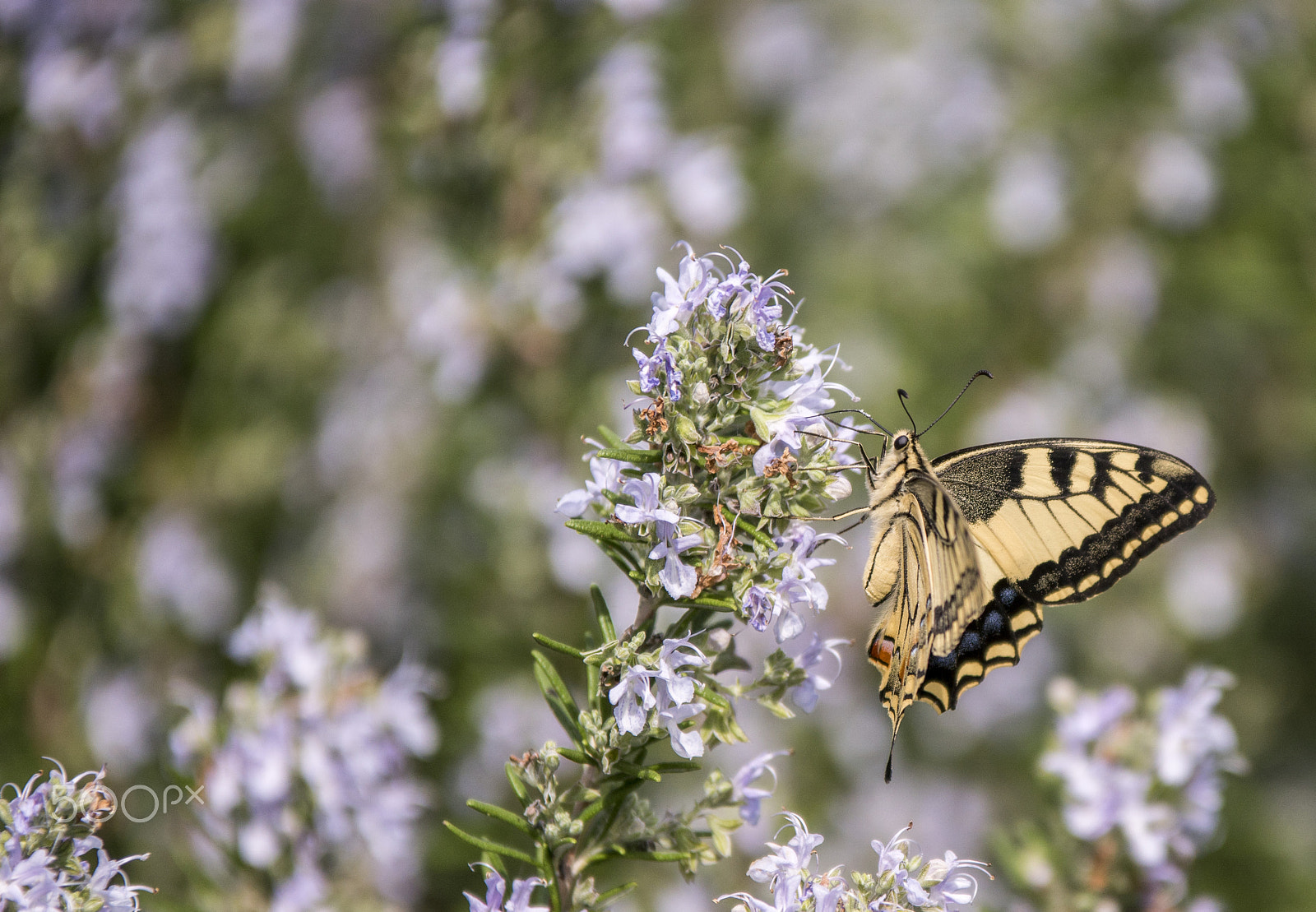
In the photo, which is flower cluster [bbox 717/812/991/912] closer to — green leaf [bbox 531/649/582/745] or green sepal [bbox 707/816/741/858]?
green sepal [bbox 707/816/741/858]

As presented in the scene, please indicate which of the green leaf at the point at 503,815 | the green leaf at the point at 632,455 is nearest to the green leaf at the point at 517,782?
the green leaf at the point at 503,815

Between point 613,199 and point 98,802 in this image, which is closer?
point 98,802

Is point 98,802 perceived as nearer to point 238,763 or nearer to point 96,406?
point 238,763

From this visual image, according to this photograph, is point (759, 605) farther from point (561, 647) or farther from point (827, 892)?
point (827, 892)

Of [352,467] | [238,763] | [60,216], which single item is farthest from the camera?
[352,467]

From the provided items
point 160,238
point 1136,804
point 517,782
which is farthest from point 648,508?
point 160,238

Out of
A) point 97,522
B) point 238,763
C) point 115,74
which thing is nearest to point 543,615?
point 238,763

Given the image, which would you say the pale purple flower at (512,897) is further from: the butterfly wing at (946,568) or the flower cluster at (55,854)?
the butterfly wing at (946,568)
